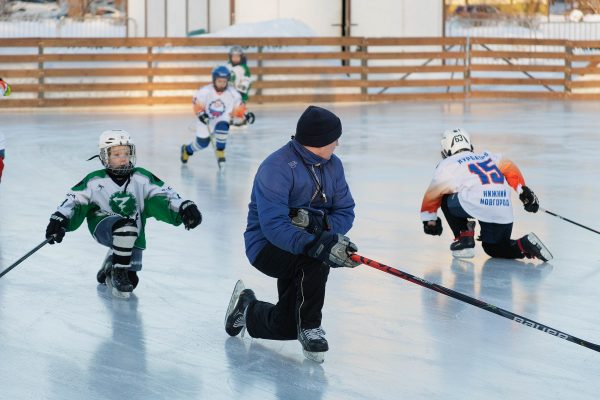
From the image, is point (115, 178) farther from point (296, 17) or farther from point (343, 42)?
point (296, 17)

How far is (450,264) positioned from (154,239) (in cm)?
193

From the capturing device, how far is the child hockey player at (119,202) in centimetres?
569

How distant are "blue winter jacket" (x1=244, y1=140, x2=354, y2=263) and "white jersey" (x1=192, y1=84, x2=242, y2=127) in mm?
7443

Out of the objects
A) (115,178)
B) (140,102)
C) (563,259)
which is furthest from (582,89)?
(115,178)

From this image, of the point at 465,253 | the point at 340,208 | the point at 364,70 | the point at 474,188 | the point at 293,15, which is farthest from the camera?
the point at 293,15

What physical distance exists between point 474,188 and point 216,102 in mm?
5757

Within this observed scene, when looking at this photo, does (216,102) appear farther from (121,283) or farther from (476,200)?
(121,283)

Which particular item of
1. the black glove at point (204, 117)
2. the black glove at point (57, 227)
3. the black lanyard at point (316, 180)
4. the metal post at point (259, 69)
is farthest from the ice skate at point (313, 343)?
the metal post at point (259, 69)

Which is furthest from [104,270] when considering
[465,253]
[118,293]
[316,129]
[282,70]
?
[282,70]

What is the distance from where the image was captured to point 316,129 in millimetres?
4504

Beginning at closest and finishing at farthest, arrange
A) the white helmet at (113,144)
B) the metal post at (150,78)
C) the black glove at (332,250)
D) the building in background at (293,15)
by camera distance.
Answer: the black glove at (332,250) < the white helmet at (113,144) < the metal post at (150,78) < the building in background at (293,15)

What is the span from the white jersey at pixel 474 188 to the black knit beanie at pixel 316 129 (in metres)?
2.41

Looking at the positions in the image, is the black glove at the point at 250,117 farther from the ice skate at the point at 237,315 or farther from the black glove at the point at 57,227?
the ice skate at the point at 237,315

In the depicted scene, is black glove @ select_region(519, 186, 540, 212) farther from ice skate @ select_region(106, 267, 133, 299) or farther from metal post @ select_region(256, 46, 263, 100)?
metal post @ select_region(256, 46, 263, 100)
